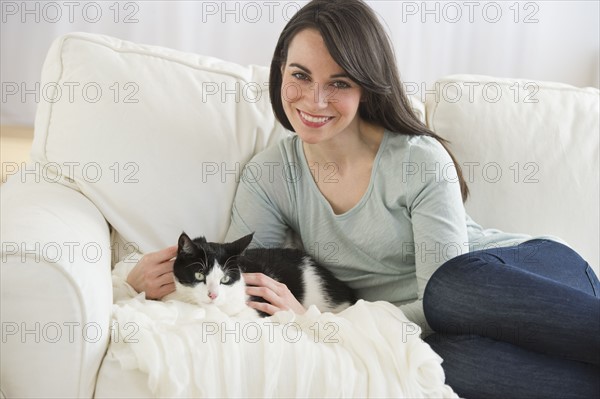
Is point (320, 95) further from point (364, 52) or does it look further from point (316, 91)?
point (364, 52)

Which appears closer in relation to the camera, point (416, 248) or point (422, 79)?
point (416, 248)

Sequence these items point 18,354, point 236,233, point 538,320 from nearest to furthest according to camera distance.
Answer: point 18,354
point 538,320
point 236,233

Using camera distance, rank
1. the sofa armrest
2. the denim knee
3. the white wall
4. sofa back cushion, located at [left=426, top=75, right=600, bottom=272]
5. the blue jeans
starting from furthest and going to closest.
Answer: the white wall, sofa back cushion, located at [left=426, top=75, right=600, bottom=272], the denim knee, the blue jeans, the sofa armrest

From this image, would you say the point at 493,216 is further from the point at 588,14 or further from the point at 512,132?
the point at 588,14

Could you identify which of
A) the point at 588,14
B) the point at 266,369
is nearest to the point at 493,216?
the point at 266,369

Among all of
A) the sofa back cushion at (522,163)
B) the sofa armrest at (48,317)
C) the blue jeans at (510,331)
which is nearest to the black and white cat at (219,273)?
the sofa armrest at (48,317)

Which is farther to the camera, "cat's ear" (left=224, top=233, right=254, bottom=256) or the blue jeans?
"cat's ear" (left=224, top=233, right=254, bottom=256)

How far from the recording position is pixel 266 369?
1.20 metres

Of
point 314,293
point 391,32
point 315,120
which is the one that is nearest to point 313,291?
point 314,293

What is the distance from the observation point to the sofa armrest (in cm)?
115

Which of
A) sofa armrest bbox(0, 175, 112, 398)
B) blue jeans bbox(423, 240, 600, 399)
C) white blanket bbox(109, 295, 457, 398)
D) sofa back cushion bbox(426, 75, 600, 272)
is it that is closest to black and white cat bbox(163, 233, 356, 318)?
white blanket bbox(109, 295, 457, 398)

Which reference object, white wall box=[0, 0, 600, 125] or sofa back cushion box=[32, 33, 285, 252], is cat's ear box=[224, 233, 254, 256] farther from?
white wall box=[0, 0, 600, 125]

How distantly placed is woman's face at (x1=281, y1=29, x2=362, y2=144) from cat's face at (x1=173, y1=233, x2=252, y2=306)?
298 mm

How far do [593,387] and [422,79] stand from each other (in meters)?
1.61
